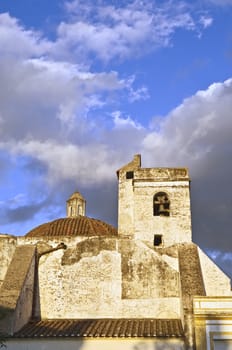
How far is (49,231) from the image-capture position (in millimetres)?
21250

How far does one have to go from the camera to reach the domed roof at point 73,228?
2111 centimetres

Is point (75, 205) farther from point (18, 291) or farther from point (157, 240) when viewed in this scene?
point (18, 291)

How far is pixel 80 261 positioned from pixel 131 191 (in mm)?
3655

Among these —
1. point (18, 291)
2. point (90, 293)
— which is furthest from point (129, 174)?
point (18, 291)

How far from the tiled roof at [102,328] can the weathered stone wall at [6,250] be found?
2553 millimetres

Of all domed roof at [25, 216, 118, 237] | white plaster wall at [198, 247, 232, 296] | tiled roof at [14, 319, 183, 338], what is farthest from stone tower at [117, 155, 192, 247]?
tiled roof at [14, 319, 183, 338]

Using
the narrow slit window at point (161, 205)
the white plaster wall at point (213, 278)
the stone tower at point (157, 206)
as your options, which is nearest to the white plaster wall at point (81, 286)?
A: the stone tower at point (157, 206)

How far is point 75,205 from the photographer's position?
1024 inches

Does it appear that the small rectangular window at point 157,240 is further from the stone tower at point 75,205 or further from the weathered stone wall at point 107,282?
the stone tower at point 75,205

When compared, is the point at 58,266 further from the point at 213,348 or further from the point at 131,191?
the point at 213,348

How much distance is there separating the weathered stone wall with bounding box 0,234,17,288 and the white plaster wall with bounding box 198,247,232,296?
7.04 metres

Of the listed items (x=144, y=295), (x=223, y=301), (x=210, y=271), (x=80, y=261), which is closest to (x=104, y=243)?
(x=80, y=261)

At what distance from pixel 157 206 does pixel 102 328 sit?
5595 mm

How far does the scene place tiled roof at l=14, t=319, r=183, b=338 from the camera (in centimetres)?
1506
